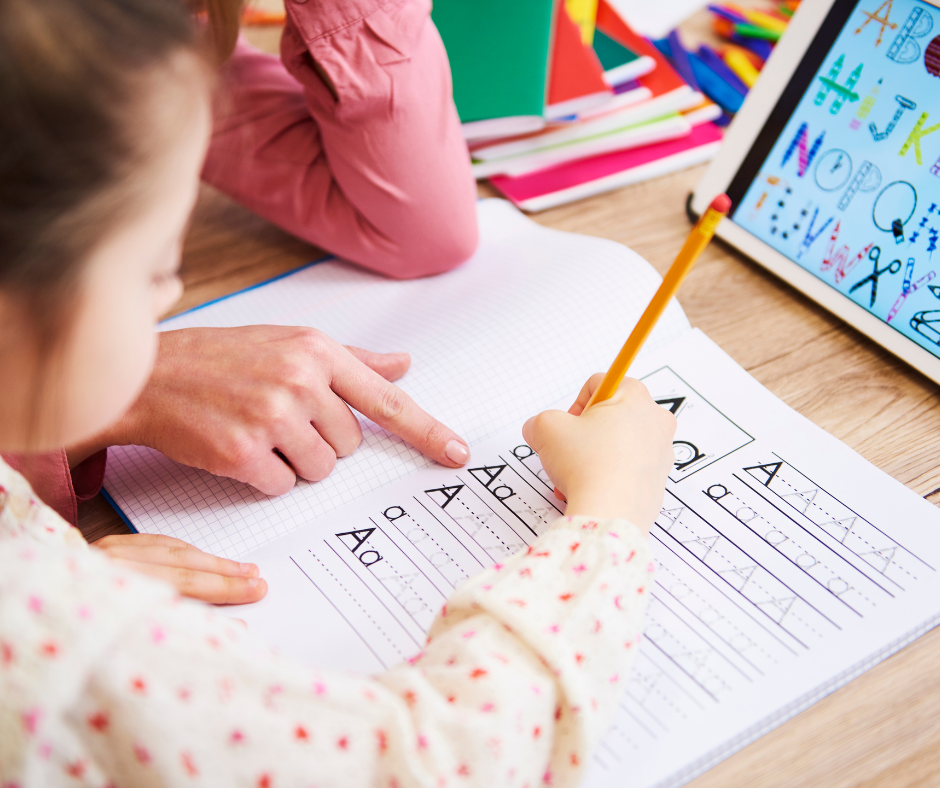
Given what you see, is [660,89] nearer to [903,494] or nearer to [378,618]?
[903,494]

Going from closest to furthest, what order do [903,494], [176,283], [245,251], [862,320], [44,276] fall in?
[44,276]
[176,283]
[903,494]
[862,320]
[245,251]

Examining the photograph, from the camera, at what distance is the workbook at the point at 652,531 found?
0.41 metres

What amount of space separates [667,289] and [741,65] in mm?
638

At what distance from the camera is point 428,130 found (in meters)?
0.67

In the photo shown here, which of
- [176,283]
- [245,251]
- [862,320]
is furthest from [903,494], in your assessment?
[245,251]

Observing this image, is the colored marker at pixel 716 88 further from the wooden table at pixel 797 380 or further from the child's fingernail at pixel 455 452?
the child's fingernail at pixel 455 452

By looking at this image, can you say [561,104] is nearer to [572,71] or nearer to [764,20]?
[572,71]

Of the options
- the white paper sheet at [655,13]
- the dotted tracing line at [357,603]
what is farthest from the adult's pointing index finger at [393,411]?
the white paper sheet at [655,13]

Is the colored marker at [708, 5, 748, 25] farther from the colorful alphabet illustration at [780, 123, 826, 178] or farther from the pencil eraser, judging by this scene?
the pencil eraser

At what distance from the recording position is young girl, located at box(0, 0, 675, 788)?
0.27 metres

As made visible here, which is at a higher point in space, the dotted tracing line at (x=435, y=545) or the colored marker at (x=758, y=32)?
the colored marker at (x=758, y=32)

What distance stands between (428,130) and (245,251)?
0.74 ft

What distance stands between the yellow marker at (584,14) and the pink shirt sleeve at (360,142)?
0.25 meters

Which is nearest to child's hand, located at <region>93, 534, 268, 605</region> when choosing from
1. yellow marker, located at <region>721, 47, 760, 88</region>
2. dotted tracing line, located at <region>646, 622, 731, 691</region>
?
dotted tracing line, located at <region>646, 622, 731, 691</region>
